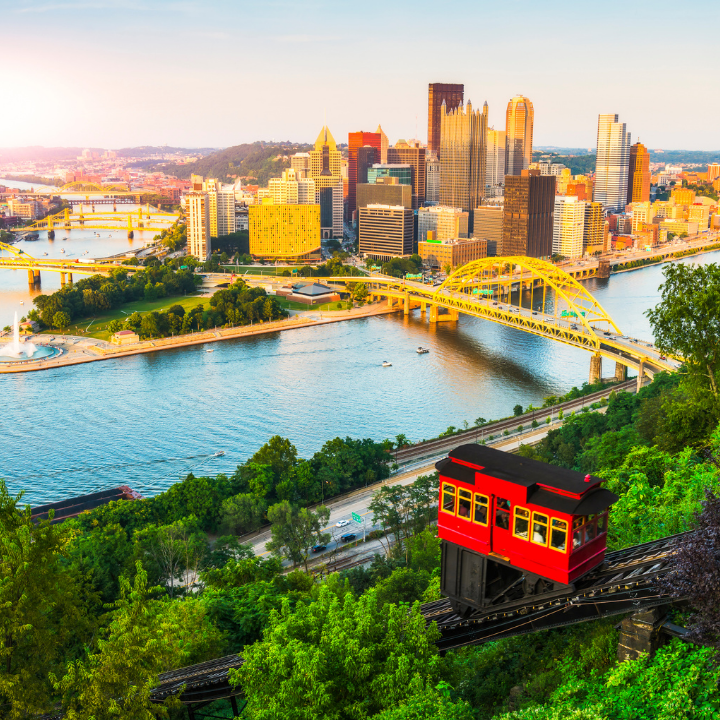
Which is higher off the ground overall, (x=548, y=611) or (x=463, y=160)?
(x=463, y=160)

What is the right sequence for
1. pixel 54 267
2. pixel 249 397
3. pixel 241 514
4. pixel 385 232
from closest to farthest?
1. pixel 241 514
2. pixel 249 397
3. pixel 54 267
4. pixel 385 232

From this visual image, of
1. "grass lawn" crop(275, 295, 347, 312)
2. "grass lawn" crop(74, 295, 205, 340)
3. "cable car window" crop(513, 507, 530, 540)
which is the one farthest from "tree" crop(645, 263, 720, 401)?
"grass lawn" crop(275, 295, 347, 312)

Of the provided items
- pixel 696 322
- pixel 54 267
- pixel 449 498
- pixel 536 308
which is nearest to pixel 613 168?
pixel 536 308

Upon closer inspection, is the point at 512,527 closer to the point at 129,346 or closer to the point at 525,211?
the point at 129,346

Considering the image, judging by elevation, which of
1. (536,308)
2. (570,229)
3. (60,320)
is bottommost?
(536,308)

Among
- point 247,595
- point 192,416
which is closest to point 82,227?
point 192,416

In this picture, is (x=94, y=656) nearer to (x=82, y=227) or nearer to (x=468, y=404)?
(x=468, y=404)

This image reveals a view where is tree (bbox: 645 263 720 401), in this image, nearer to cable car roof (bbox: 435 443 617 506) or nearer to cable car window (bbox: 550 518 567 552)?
cable car roof (bbox: 435 443 617 506)

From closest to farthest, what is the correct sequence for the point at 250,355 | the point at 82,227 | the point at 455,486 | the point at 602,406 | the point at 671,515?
the point at 455,486 < the point at 671,515 < the point at 602,406 < the point at 250,355 < the point at 82,227
